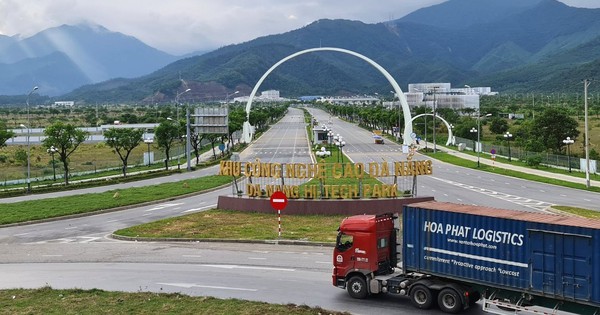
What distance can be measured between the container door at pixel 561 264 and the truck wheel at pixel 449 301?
2.49m

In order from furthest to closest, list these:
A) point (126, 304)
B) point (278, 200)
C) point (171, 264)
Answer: point (278, 200), point (171, 264), point (126, 304)

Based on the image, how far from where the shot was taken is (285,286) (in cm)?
2344

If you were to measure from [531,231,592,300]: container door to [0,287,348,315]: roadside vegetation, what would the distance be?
6269 mm

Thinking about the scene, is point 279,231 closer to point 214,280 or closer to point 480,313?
point 214,280

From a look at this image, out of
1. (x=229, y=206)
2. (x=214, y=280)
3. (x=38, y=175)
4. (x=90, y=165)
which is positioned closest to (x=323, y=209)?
(x=229, y=206)

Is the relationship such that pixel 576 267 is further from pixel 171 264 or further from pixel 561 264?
pixel 171 264

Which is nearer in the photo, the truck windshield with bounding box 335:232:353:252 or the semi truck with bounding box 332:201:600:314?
the semi truck with bounding box 332:201:600:314

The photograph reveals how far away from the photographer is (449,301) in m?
19.7

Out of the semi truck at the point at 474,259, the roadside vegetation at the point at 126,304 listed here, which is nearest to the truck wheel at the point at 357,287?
the semi truck at the point at 474,259

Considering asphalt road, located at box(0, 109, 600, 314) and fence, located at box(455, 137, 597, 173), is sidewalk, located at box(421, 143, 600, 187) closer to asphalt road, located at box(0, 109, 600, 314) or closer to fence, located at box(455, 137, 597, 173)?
fence, located at box(455, 137, 597, 173)

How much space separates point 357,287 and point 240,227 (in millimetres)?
16622

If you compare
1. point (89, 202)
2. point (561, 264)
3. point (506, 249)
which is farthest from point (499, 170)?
point (561, 264)

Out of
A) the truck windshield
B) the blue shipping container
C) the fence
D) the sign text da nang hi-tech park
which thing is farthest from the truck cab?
the fence

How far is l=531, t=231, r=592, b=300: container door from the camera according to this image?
1723 centimetres
